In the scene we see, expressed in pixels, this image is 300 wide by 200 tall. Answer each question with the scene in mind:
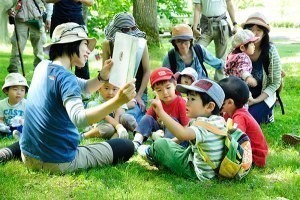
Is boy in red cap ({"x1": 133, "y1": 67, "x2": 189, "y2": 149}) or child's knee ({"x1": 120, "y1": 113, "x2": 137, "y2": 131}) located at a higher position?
boy in red cap ({"x1": 133, "y1": 67, "x2": 189, "y2": 149})

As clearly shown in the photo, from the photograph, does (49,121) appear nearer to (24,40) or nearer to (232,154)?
(232,154)

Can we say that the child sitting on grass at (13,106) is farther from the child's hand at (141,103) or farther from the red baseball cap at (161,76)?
the red baseball cap at (161,76)

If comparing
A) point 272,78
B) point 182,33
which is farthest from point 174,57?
point 272,78

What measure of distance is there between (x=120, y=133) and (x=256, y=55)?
1955 millimetres

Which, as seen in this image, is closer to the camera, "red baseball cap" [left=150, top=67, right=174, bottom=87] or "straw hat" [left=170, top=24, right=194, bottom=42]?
"red baseball cap" [left=150, top=67, right=174, bottom=87]

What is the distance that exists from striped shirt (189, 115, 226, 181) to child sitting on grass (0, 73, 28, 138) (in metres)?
2.43

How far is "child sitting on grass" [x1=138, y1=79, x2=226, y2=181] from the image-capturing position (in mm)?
3520

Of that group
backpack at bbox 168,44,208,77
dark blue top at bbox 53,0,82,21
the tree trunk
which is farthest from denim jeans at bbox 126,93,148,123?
the tree trunk

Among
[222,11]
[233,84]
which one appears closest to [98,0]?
[222,11]

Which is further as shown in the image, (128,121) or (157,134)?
(128,121)

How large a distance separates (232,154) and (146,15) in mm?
8893

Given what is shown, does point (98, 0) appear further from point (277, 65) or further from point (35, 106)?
point (35, 106)

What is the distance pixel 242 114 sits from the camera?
4121mm

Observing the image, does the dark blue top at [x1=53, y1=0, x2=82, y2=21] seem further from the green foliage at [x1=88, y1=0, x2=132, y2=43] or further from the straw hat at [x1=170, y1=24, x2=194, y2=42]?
the green foliage at [x1=88, y1=0, x2=132, y2=43]
